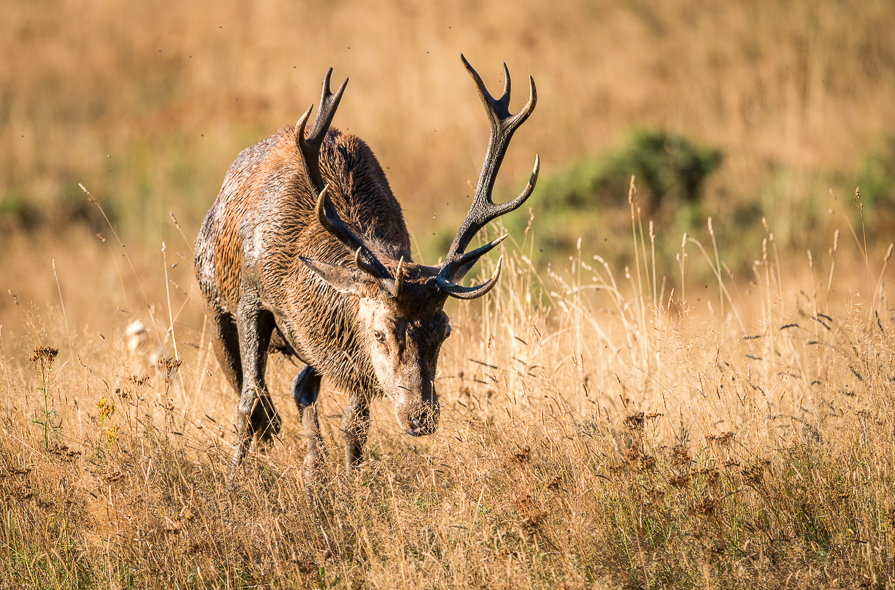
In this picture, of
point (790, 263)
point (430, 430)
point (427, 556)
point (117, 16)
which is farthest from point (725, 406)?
point (117, 16)

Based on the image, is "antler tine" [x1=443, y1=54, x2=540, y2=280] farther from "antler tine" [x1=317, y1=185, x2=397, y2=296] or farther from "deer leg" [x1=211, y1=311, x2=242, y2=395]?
"deer leg" [x1=211, y1=311, x2=242, y2=395]

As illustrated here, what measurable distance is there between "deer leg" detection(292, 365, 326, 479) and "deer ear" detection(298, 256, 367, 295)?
86 centimetres

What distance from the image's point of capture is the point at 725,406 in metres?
4.68

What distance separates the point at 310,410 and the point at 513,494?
160 centimetres

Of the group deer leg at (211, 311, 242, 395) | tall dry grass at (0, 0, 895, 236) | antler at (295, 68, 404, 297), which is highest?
tall dry grass at (0, 0, 895, 236)

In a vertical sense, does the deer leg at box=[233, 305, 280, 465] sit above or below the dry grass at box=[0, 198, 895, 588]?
above

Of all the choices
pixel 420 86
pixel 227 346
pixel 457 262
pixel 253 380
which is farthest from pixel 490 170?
pixel 420 86

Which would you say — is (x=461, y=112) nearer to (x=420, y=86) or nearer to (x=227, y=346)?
(x=420, y=86)

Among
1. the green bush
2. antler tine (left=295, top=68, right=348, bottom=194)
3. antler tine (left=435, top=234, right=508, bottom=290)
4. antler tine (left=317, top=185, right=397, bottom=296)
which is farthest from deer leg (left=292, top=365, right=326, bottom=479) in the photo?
the green bush

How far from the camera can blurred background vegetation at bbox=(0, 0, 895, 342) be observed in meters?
15.9

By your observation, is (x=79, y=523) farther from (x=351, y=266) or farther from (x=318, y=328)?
(x=351, y=266)

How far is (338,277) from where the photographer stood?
492 cm

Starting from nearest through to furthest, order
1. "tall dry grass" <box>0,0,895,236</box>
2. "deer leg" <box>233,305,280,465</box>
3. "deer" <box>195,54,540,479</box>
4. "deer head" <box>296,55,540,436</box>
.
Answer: "deer head" <box>296,55,540,436</box>
"deer" <box>195,54,540,479</box>
"deer leg" <box>233,305,280,465</box>
"tall dry grass" <box>0,0,895,236</box>

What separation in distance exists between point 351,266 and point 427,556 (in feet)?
6.34
